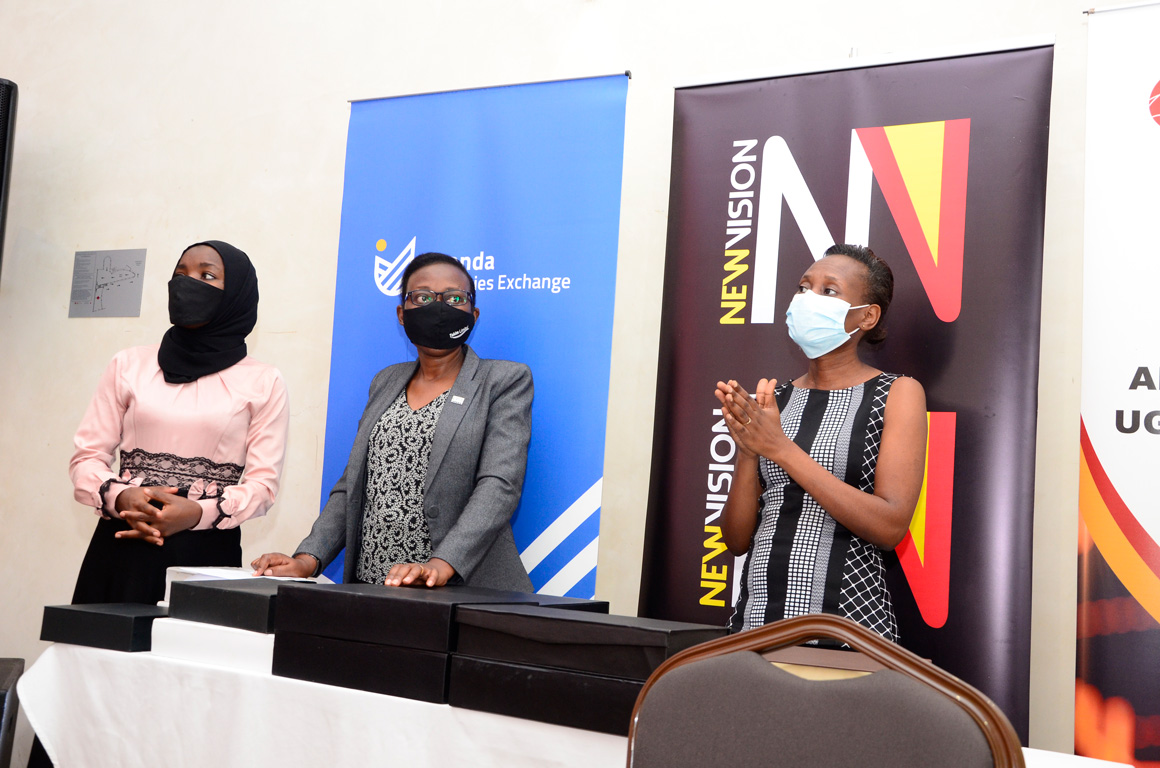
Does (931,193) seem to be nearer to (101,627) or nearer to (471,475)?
(471,475)

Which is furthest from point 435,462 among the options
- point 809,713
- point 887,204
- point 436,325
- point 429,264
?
point 809,713

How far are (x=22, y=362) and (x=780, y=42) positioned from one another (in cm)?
344

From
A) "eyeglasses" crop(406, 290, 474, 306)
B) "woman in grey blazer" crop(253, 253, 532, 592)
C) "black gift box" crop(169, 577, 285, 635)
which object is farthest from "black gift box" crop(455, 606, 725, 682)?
"eyeglasses" crop(406, 290, 474, 306)

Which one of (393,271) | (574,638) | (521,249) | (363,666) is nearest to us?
(574,638)

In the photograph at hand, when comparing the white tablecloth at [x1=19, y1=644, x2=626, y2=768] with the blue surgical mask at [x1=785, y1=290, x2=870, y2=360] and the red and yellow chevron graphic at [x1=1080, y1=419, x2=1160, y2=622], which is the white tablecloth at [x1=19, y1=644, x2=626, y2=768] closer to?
the blue surgical mask at [x1=785, y1=290, x2=870, y2=360]

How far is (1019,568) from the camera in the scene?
223 centimetres

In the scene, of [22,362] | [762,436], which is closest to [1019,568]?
[762,436]

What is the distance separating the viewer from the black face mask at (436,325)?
2521mm

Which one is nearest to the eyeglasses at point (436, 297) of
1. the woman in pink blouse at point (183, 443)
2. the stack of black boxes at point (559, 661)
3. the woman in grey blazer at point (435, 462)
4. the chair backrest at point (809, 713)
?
the woman in grey blazer at point (435, 462)

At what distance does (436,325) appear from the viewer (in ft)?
8.27

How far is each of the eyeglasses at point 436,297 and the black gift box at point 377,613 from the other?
1140 mm

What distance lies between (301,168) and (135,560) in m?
1.96

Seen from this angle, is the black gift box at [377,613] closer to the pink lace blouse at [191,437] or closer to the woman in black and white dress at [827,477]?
the woman in black and white dress at [827,477]

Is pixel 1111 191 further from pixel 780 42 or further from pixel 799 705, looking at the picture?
pixel 799 705
